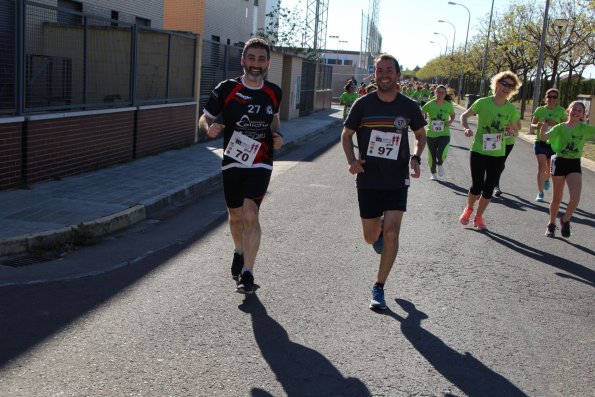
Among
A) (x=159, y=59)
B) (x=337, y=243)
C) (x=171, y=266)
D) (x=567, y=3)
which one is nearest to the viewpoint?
(x=171, y=266)

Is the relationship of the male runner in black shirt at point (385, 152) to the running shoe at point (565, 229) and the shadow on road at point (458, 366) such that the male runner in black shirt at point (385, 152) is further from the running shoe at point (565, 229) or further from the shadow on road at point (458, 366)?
the running shoe at point (565, 229)

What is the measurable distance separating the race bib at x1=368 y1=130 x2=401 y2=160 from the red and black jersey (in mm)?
854

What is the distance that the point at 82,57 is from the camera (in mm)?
11242

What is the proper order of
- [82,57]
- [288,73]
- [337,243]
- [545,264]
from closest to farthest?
[545,264] → [337,243] → [82,57] → [288,73]

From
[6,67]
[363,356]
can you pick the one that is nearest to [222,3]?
[6,67]

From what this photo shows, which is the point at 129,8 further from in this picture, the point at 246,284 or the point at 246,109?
the point at 246,284

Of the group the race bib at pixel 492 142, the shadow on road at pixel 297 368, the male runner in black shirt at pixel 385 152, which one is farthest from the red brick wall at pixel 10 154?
the race bib at pixel 492 142

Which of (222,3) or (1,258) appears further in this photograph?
(222,3)

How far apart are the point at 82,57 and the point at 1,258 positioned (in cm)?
546

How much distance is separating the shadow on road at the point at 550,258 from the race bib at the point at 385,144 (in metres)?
2.55

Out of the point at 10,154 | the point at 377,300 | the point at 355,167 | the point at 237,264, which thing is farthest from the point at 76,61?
the point at 377,300

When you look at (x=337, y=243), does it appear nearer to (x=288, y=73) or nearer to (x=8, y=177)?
A: (x=8, y=177)

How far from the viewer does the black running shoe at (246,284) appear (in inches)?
221

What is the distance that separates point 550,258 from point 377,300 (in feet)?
9.82
